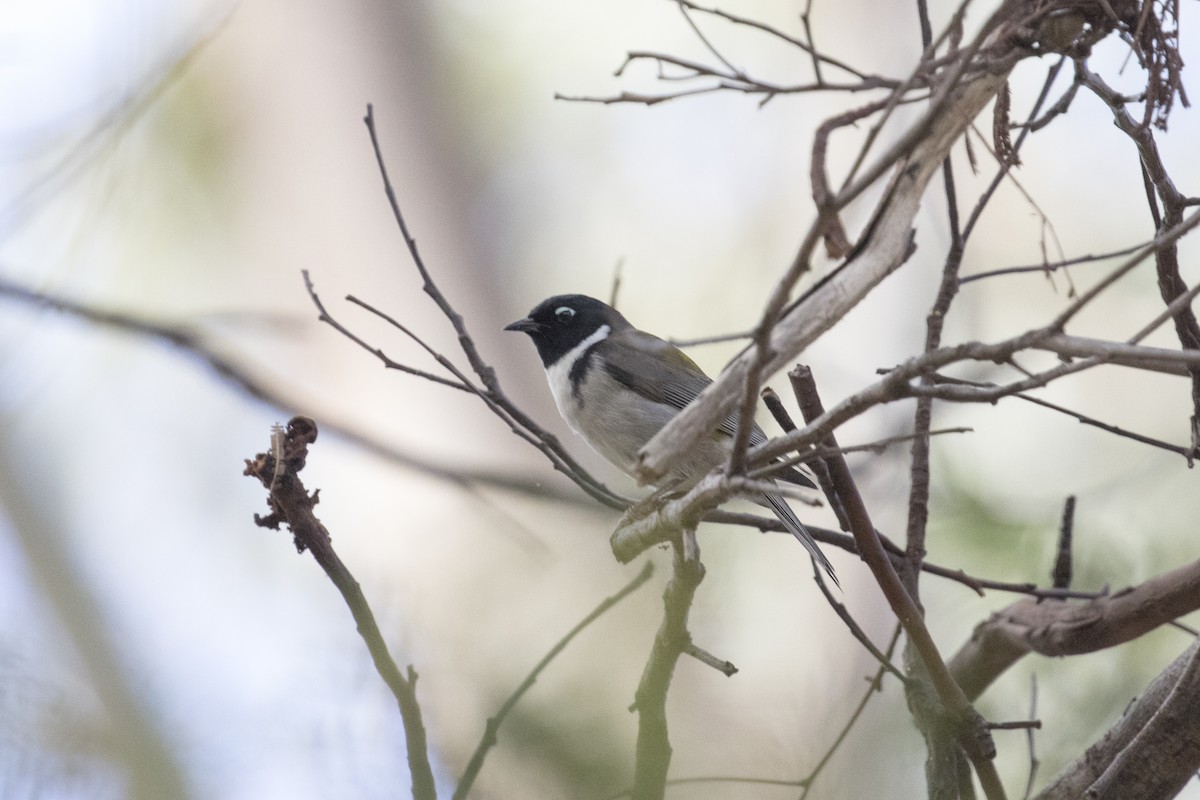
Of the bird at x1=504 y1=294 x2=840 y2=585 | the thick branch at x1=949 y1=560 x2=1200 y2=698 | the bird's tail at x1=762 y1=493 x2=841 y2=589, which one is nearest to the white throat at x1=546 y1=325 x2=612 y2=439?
the bird at x1=504 y1=294 x2=840 y2=585

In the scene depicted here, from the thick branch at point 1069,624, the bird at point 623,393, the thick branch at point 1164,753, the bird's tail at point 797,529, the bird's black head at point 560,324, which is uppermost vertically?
the bird's black head at point 560,324

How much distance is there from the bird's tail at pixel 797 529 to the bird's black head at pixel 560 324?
6.75 feet

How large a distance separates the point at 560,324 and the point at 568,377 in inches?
23.5

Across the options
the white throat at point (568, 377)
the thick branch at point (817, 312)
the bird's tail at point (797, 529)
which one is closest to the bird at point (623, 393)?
the white throat at point (568, 377)

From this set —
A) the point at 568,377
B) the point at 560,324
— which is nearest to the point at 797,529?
the point at 568,377

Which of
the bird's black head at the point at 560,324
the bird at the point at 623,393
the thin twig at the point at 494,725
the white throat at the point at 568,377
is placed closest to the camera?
the thin twig at the point at 494,725

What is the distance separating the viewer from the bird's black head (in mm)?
6406

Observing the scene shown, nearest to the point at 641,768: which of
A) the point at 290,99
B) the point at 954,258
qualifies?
the point at 954,258

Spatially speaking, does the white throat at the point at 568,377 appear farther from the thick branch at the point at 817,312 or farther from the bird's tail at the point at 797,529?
the thick branch at the point at 817,312

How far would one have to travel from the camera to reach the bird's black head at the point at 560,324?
21.0 ft

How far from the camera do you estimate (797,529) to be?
4070 millimetres

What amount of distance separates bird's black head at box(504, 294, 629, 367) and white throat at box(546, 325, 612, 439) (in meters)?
0.06

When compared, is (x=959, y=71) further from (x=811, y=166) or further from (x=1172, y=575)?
(x=1172, y=575)

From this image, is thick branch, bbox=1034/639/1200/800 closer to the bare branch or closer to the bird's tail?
the bird's tail
